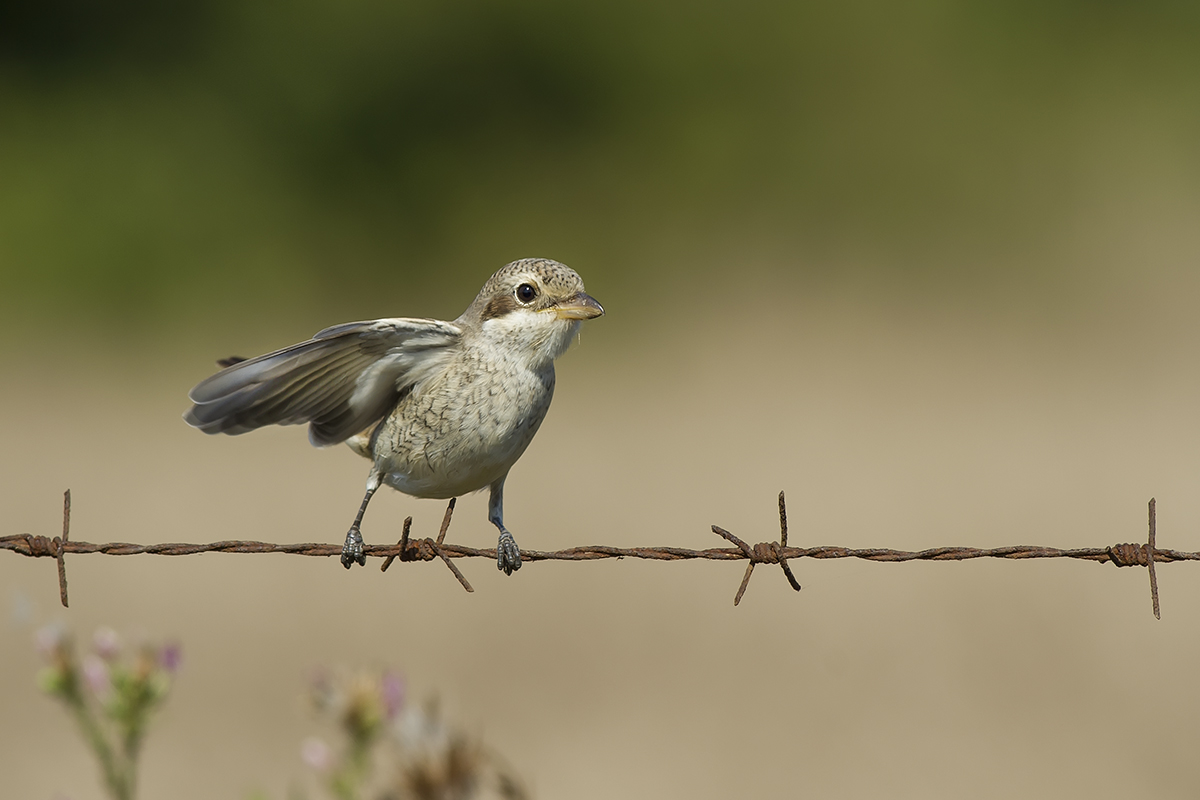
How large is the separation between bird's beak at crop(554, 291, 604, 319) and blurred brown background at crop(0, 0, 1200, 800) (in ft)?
7.33

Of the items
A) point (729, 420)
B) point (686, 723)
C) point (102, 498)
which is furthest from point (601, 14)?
point (686, 723)

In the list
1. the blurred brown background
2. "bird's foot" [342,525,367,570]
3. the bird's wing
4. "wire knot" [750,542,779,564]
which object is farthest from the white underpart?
the blurred brown background

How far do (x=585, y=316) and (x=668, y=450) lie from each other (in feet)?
22.5

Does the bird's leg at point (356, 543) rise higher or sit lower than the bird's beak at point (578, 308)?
lower

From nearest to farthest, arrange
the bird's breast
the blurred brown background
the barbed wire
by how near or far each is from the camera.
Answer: the barbed wire
the bird's breast
the blurred brown background

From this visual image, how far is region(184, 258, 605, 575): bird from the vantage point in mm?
4004

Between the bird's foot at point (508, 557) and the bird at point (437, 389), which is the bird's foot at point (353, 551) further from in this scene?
the bird's foot at point (508, 557)

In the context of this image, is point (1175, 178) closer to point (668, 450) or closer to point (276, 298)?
point (668, 450)

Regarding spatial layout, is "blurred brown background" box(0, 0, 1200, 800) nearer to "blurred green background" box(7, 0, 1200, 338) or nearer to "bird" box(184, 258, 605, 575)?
"blurred green background" box(7, 0, 1200, 338)

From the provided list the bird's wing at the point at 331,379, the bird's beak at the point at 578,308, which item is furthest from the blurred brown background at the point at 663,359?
the bird's beak at the point at 578,308

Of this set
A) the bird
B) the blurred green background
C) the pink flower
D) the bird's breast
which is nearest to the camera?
the pink flower

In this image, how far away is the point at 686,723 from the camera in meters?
7.20

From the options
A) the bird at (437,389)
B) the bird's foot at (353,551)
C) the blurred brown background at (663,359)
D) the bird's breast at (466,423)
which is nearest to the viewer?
the bird's foot at (353,551)

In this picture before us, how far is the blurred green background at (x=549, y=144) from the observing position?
1636cm
